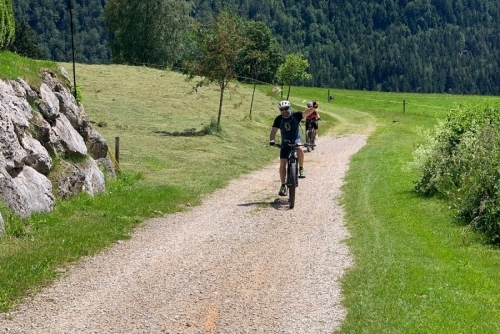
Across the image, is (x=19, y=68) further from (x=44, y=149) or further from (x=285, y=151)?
(x=285, y=151)

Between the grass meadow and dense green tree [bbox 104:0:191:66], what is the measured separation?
43.8 m

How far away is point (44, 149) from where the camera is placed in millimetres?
13820

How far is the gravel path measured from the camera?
24.6 ft

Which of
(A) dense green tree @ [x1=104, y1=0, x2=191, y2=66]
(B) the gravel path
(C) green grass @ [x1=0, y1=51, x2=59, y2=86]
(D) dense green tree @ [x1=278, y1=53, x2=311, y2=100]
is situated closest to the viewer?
(B) the gravel path

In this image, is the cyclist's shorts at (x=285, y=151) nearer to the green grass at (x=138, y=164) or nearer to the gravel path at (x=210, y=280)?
the gravel path at (x=210, y=280)

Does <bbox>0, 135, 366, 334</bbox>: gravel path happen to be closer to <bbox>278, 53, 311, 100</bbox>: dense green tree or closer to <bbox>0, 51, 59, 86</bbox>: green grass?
<bbox>0, 51, 59, 86</bbox>: green grass

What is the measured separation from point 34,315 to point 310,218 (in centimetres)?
777

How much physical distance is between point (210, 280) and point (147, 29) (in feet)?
231

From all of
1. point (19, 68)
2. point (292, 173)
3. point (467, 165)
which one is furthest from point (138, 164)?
point (467, 165)

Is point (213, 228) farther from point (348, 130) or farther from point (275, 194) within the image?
point (348, 130)

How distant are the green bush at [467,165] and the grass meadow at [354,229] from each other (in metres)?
0.41

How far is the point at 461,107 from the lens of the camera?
18.5 meters

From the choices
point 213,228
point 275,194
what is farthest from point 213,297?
point 275,194

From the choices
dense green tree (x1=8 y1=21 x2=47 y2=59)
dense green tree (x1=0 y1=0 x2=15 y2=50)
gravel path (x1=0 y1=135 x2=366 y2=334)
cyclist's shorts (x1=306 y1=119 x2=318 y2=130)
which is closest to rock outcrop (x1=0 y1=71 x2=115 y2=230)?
dense green tree (x1=0 y1=0 x2=15 y2=50)
